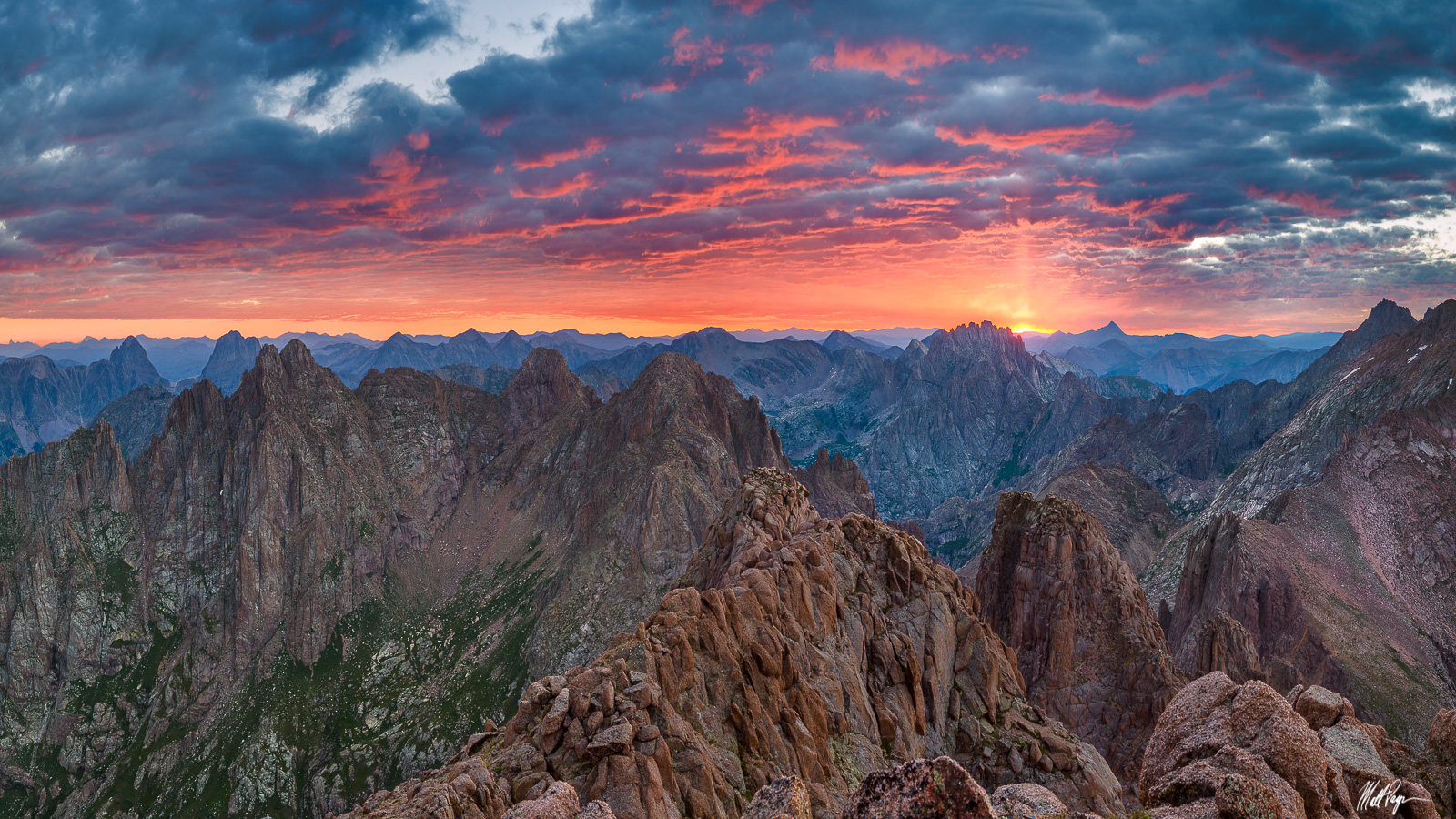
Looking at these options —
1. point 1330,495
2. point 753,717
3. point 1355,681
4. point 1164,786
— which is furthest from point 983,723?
point 1330,495

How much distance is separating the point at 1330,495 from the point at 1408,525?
15.7 metres

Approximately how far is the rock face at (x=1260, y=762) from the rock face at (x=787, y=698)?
18960 mm

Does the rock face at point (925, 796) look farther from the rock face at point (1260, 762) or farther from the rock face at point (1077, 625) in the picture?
the rock face at point (1077, 625)

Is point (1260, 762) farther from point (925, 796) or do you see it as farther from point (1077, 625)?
point (1077, 625)

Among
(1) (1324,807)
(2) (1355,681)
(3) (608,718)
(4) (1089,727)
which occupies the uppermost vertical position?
(1) (1324,807)

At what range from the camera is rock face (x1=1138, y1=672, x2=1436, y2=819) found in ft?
60.7

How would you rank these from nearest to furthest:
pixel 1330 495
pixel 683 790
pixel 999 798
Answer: pixel 999 798 → pixel 683 790 → pixel 1330 495

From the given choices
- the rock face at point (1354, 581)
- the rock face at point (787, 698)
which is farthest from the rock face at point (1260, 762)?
the rock face at point (1354, 581)

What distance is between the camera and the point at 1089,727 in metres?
78.6

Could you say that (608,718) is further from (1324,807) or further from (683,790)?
(1324,807)

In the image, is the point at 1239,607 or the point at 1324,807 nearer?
the point at 1324,807
